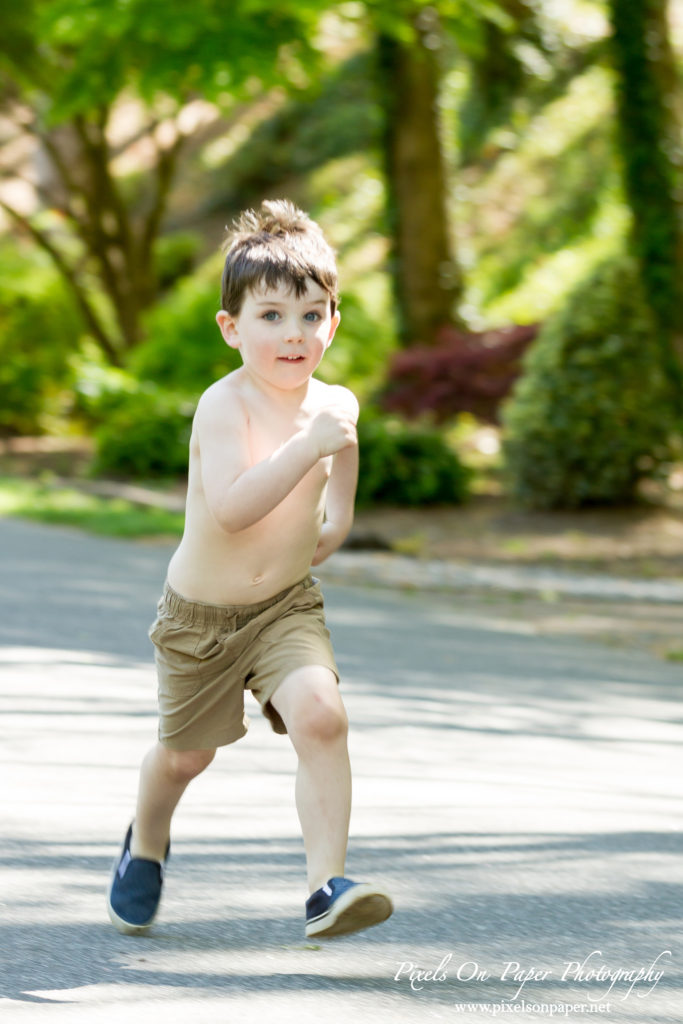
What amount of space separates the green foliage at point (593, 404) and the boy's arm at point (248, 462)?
10790 millimetres

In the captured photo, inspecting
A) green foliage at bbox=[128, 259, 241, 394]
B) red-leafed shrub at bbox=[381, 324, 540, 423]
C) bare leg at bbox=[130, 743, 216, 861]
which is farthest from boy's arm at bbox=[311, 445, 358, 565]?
green foliage at bbox=[128, 259, 241, 394]

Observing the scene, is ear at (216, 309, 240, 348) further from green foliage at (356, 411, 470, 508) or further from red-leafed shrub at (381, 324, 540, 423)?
red-leafed shrub at (381, 324, 540, 423)

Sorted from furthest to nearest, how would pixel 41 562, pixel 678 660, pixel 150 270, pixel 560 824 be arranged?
pixel 150 270 < pixel 41 562 < pixel 678 660 < pixel 560 824

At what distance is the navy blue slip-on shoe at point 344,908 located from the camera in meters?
2.87

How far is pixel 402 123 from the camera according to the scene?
1800cm

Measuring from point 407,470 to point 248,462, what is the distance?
1183cm

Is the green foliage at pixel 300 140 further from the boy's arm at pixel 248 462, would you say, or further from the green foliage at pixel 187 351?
the boy's arm at pixel 248 462

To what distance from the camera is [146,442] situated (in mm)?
16672

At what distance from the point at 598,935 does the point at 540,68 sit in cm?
2718

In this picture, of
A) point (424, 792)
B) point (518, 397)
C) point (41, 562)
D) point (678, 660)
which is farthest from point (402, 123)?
point (424, 792)

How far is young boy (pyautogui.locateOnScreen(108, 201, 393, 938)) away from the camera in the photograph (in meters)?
3.08

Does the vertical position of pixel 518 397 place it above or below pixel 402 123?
below

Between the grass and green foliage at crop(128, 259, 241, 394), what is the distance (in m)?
3.78

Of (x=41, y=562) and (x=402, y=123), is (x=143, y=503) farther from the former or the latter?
(x=402, y=123)
